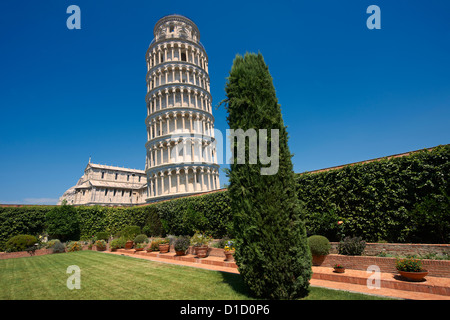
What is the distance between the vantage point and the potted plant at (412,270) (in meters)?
6.55

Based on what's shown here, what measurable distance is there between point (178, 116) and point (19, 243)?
28406 millimetres

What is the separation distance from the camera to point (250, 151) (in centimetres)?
Answer: 663

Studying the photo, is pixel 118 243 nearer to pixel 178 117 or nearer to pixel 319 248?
pixel 319 248

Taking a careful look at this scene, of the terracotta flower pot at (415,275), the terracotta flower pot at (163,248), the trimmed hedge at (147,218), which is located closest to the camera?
the terracotta flower pot at (415,275)

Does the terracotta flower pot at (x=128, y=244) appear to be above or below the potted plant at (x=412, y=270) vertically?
below

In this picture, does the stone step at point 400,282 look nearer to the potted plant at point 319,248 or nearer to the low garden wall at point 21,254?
the potted plant at point 319,248

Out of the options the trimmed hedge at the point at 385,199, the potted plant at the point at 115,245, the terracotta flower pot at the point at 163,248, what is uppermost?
the trimmed hedge at the point at 385,199

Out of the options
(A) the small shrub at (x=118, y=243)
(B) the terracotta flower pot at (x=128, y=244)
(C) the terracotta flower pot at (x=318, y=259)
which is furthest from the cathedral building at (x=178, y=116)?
(C) the terracotta flower pot at (x=318, y=259)

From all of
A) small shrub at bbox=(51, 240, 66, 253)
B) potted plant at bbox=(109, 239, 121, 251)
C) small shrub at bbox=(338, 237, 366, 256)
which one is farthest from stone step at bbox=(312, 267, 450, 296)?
small shrub at bbox=(51, 240, 66, 253)

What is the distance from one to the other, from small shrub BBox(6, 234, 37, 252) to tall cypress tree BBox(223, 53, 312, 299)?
26142mm

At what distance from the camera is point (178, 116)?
137 feet

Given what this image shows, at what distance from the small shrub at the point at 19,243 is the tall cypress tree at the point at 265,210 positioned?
26.1 meters

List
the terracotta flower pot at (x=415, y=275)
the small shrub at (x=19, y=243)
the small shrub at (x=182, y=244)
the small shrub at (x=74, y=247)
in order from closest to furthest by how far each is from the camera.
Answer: the terracotta flower pot at (x=415, y=275), the small shrub at (x=182, y=244), the small shrub at (x=19, y=243), the small shrub at (x=74, y=247)

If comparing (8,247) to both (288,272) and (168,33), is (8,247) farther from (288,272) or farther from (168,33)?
(168,33)
